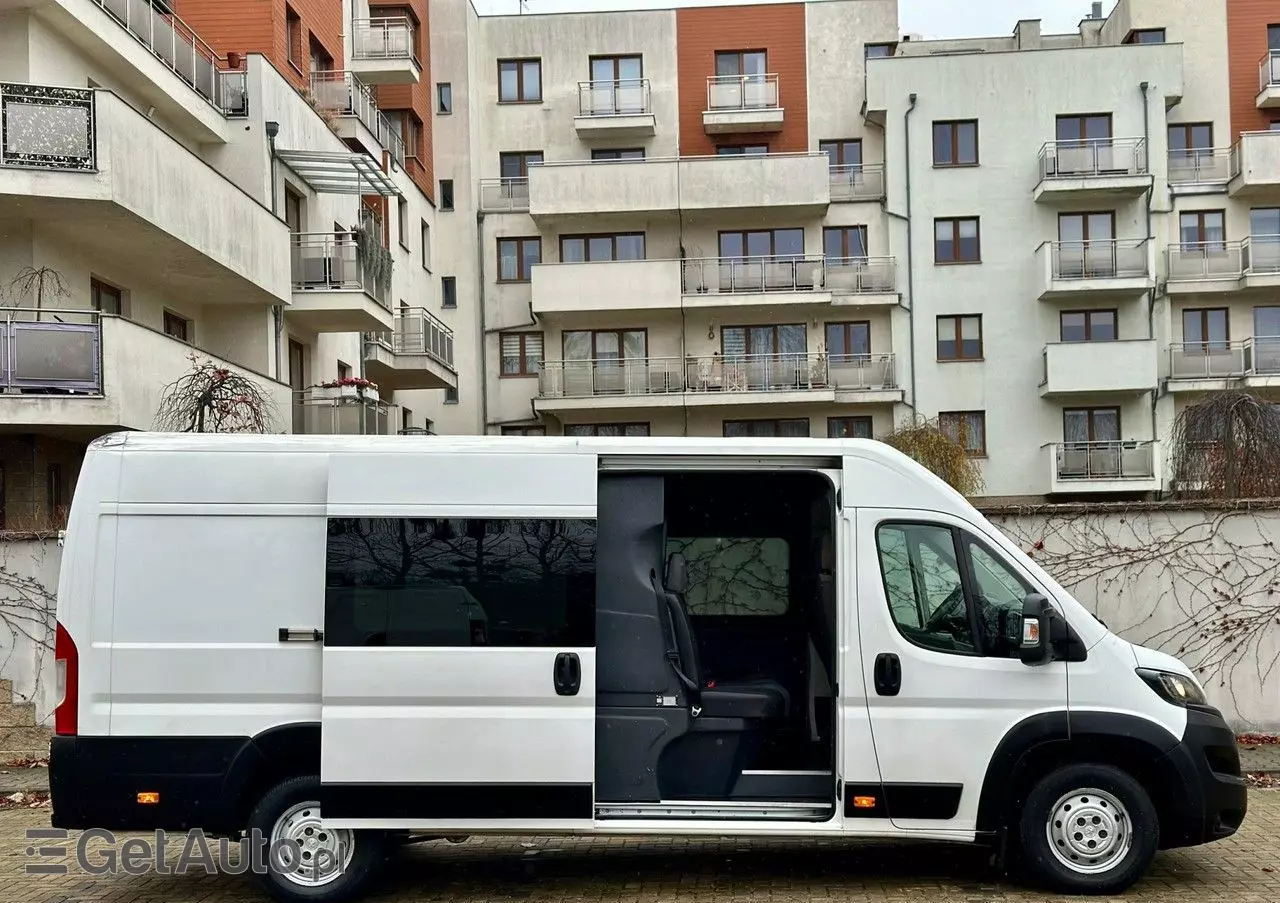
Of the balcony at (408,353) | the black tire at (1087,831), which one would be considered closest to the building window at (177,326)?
the balcony at (408,353)

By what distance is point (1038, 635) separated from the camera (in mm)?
7430

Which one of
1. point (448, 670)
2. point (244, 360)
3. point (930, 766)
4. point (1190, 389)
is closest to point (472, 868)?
point (448, 670)

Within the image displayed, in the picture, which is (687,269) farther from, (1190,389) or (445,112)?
(1190,389)

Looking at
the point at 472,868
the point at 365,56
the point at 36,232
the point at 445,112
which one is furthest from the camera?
the point at 445,112

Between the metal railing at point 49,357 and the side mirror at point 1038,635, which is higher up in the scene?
the metal railing at point 49,357

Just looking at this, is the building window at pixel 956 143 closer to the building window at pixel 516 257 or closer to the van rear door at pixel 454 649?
the building window at pixel 516 257

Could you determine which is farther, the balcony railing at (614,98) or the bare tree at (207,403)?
the balcony railing at (614,98)

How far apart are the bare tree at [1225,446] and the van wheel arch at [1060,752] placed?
13.3 m

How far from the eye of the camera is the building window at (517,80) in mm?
43125

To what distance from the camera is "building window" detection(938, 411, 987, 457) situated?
3934cm

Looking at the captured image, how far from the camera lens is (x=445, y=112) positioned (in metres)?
42.4

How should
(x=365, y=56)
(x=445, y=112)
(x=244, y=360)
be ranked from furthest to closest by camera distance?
(x=445, y=112) < (x=365, y=56) < (x=244, y=360)

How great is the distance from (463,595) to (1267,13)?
42.4m

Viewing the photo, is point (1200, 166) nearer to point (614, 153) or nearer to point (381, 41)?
point (614, 153)
